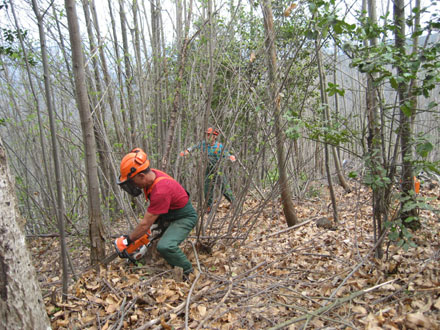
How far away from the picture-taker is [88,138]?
3.06 m

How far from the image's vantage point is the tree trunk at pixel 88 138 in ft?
9.52

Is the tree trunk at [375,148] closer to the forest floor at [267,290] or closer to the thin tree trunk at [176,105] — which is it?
the forest floor at [267,290]

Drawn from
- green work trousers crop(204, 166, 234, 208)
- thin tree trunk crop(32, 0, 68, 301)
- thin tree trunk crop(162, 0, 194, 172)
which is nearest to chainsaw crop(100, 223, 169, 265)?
thin tree trunk crop(32, 0, 68, 301)

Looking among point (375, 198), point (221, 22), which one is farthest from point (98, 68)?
point (375, 198)

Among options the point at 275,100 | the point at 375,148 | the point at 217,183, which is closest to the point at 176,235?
the point at 217,183

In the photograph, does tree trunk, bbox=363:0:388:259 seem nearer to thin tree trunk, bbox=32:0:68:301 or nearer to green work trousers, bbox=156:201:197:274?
green work trousers, bbox=156:201:197:274

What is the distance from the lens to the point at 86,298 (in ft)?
9.57

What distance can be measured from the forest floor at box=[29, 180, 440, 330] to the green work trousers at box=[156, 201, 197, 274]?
0.15m

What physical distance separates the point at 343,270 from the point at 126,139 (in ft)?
10.1

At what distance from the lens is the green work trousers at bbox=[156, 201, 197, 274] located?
10.7ft

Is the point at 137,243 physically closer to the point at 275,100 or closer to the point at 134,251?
the point at 134,251

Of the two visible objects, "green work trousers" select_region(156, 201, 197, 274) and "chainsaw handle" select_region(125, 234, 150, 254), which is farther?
"chainsaw handle" select_region(125, 234, 150, 254)

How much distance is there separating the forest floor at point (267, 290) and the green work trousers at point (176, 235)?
152 millimetres

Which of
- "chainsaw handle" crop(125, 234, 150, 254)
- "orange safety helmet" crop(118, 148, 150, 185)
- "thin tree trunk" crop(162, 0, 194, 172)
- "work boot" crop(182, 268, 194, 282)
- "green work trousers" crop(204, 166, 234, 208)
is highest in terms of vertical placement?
"thin tree trunk" crop(162, 0, 194, 172)
